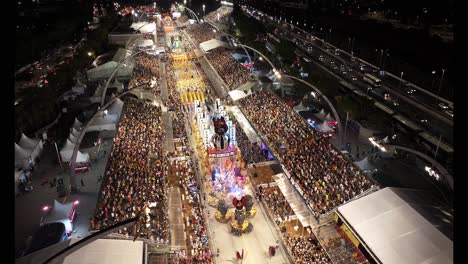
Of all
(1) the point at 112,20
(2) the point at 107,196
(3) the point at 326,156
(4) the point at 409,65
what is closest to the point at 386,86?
(4) the point at 409,65

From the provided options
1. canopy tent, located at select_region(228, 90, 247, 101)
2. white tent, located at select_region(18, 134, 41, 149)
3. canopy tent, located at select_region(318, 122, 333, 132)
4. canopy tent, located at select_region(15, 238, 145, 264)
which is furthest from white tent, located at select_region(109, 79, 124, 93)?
canopy tent, located at select_region(15, 238, 145, 264)

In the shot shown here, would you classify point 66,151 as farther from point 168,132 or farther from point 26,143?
point 168,132

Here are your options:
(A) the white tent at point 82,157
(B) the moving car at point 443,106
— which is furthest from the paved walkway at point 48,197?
(B) the moving car at point 443,106

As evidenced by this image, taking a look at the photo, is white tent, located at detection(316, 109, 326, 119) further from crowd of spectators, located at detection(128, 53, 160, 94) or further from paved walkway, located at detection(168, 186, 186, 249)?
crowd of spectators, located at detection(128, 53, 160, 94)

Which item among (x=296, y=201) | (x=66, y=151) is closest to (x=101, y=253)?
(x=296, y=201)

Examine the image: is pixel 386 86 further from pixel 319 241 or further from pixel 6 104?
pixel 6 104
